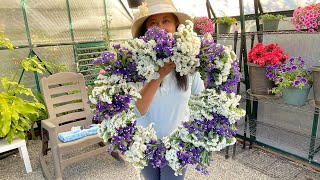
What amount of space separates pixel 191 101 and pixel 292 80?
1350 millimetres

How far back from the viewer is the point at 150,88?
971 millimetres

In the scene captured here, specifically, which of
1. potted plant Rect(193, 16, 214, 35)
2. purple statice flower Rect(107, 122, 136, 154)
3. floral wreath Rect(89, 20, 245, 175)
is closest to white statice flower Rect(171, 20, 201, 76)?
floral wreath Rect(89, 20, 245, 175)

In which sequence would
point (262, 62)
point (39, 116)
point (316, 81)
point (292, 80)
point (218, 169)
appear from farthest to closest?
point (39, 116) < point (218, 169) < point (262, 62) < point (292, 80) < point (316, 81)

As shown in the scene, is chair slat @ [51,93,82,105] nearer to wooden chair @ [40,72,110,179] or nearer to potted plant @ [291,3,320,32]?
wooden chair @ [40,72,110,179]

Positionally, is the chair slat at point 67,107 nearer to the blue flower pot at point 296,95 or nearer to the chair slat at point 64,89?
the chair slat at point 64,89

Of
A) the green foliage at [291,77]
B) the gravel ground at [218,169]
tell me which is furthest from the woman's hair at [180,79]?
the gravel ground at [218,169]

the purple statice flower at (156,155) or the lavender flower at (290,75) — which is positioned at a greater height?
the lavender flower at (290,75)

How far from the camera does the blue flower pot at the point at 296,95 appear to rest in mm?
1989

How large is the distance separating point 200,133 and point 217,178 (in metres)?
1.44

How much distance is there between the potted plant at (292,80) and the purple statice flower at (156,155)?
4.80 feet

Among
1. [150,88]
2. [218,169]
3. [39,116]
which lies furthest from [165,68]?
[39,116]

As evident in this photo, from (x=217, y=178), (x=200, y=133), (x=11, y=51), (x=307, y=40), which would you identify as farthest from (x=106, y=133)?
(x=11, y=51)

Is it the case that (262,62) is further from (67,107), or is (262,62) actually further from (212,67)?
(67,107)

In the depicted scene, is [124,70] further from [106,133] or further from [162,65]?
[106,133]
